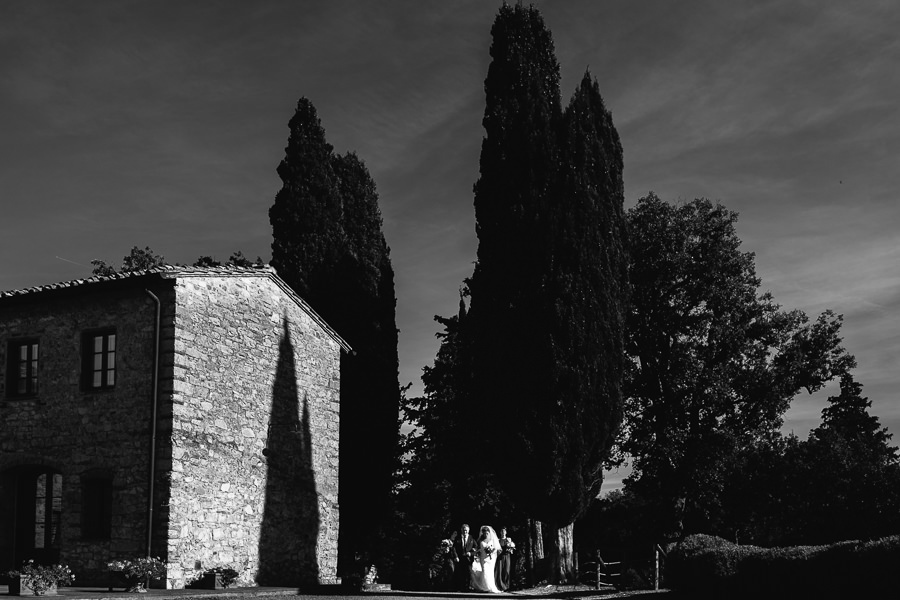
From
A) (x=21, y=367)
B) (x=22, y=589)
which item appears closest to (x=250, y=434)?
(x=21, y=367)

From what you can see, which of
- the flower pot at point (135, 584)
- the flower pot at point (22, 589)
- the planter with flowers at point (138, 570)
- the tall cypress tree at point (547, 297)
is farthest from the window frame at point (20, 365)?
the tall cypress tree at point (547, 297)

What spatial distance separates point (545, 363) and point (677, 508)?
462 inches

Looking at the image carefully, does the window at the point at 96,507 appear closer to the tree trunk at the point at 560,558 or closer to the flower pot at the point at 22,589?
the flower pot at the point at 22,589

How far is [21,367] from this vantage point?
22.8 metres

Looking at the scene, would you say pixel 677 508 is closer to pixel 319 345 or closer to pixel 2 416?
pixel 319 345

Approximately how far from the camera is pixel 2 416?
22703 mm

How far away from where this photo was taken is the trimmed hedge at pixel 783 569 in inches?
559

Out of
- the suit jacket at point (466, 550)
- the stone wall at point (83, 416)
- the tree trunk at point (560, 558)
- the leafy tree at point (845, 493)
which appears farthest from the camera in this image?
the leafy tree at point (845, 493)

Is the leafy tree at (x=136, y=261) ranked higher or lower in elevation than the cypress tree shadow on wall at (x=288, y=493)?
higher

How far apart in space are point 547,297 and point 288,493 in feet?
27.2

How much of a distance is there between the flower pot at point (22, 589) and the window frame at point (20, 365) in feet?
20.1

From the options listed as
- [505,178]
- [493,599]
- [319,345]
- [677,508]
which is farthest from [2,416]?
[677,508]

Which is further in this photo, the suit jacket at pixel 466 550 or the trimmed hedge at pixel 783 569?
the suit jacket at pixel 466 550

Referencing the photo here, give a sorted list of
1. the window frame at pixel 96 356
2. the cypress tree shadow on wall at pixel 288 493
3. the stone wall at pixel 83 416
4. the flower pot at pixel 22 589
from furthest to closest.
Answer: the cypress tree shadow on wall at pixel 288 493 → the window frame at pixel 96 356 → the stone wall at pixel 83 416 → the flower pot at pixel 22 589
